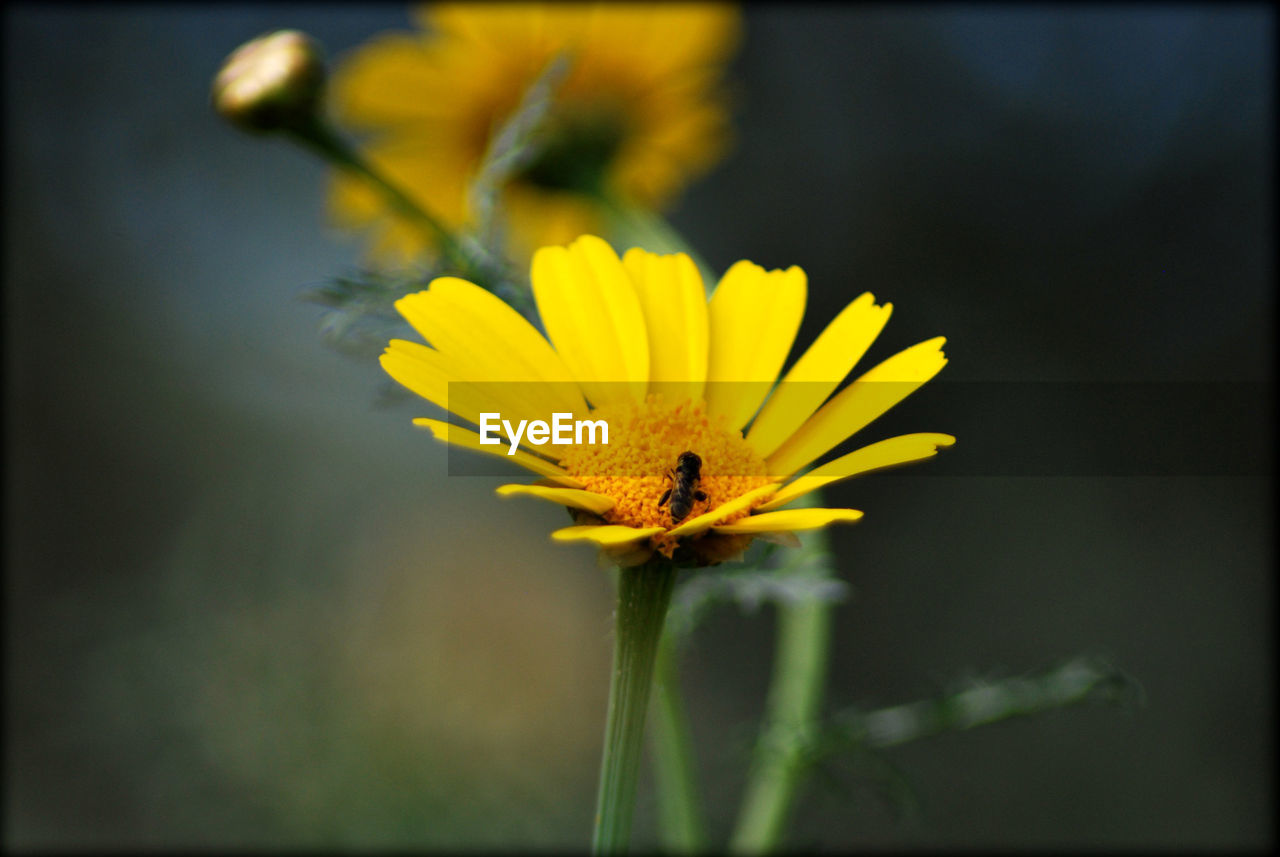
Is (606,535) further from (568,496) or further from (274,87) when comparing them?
(274,87)

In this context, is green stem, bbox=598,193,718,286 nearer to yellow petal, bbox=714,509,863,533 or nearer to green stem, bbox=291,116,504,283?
green stem, bbox=291,116,504,283

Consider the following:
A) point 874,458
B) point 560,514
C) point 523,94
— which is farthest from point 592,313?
point 560,514

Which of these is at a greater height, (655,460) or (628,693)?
(655,460)

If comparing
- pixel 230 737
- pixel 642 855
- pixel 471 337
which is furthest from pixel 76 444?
pixel 471 337

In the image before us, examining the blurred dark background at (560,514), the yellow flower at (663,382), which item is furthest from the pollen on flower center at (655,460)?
the blurred dark background at (560,514)

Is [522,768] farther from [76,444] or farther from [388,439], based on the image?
[76,444]

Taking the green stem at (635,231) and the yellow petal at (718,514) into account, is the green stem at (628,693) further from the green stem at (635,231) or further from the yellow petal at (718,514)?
the green stem at (635,231)
